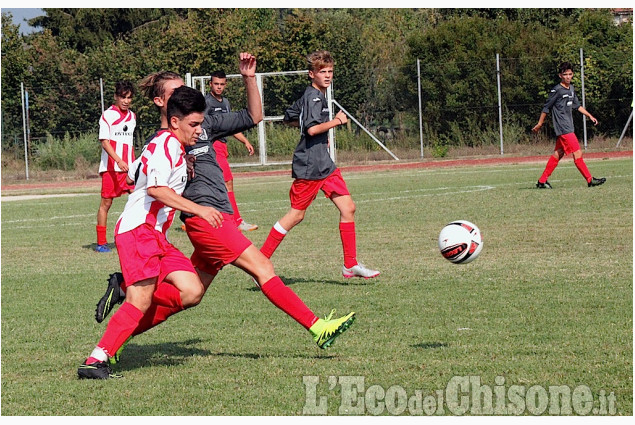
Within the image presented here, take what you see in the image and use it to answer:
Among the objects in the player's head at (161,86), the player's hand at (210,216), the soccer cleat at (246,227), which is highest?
the player's head at (161,86)

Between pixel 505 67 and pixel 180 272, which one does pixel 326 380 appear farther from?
pixel 505 67

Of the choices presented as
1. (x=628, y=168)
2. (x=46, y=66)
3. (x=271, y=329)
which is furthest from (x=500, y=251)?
(x=46, y=66)

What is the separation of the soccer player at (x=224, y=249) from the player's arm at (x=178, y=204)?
59 centimetres

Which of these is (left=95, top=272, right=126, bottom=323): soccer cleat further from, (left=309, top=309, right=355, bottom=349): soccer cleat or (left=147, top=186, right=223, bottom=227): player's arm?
(left=309, top=309, right=355, bottom=349): soccer cleat

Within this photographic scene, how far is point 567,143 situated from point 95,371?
12.8 metres

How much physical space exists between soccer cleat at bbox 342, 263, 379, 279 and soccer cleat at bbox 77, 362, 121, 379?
371 centimetres

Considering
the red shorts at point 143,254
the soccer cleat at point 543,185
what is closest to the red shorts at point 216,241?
the red shorts at point 143,254

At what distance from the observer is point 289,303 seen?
6.04 meters

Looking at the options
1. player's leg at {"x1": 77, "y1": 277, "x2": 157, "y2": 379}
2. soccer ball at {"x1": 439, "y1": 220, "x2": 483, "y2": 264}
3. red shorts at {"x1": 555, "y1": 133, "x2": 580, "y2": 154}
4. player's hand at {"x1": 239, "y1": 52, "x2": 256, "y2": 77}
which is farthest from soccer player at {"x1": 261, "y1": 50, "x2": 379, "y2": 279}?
red shorts at {"x1": 555, "y1": 133, "x2": 580, "y2": 154}

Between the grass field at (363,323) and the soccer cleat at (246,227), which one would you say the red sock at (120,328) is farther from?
the soccer cleat at (246,227)

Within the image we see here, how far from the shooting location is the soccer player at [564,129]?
1673 cm

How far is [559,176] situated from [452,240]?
1299 centimetres

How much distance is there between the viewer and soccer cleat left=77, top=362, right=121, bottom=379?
18.3 ft

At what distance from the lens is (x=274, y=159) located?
30.8 meters
